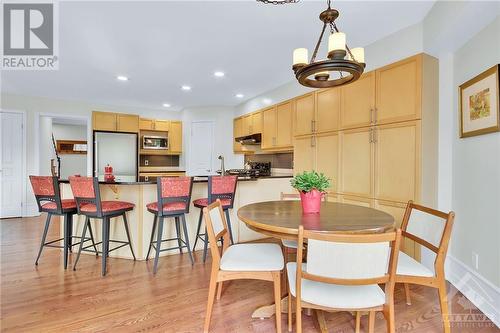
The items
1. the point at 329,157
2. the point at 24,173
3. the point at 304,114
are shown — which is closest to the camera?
the point at 329,157

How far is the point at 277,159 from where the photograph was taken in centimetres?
521

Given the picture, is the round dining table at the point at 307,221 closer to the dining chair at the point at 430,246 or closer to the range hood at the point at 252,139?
the dining chair at the point at 430,246

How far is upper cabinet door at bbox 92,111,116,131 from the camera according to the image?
569 centimetres

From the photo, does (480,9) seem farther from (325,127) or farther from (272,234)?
(272,234)

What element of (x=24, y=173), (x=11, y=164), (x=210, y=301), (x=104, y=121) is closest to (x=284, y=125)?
(x=210, y=301)

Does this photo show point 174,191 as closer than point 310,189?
No

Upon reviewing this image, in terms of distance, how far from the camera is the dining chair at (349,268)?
1.21 metres

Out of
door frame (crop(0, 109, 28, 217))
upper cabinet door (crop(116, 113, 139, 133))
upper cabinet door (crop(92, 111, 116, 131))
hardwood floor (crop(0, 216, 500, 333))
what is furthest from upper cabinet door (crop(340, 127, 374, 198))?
door frame (crop(0, 109, 28, 217))

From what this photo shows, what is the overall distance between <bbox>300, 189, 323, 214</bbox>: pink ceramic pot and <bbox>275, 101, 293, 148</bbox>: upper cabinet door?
2.42 meters

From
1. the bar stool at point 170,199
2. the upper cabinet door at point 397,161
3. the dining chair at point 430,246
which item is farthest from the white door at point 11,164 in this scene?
the dining chair at point 430,246

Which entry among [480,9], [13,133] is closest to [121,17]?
[480,9]

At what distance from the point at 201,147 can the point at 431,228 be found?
16.7 feet

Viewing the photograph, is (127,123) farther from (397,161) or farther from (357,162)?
(397,161)

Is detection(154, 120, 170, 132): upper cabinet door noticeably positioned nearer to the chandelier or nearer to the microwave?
the microwave
